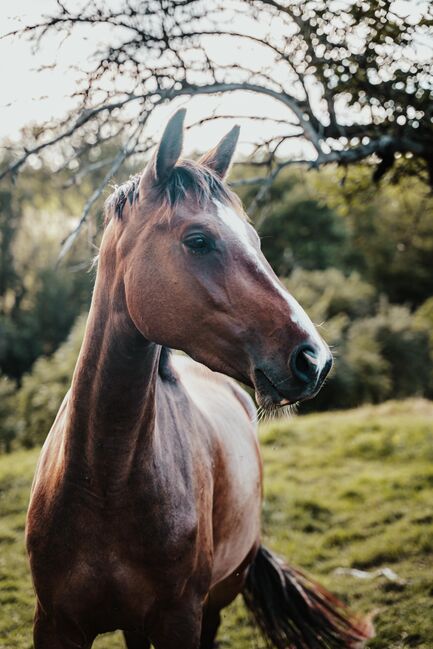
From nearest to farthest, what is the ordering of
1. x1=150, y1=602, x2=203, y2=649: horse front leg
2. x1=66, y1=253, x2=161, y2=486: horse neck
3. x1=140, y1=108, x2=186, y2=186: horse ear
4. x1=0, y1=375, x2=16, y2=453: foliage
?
x1=140, y1=108, x2=186, y2=186: horse ear → x1=66, y1=253, x2=161, y2=486: horse neck → x1=150, y1=602, x2=203, y2=649: horse front leg → x1=0, y1=375, x2=16, y2=453: foliage

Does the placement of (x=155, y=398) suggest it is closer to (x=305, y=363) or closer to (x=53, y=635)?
(x=305, y=363)

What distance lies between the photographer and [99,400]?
7.26ft

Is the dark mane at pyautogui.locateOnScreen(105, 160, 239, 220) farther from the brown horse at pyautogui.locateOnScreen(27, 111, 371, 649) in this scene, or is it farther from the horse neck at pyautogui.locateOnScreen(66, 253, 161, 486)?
the horse neck at pyautogui.locateOnScreen(66, 253, 161, 486)

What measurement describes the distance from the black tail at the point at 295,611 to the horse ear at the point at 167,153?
2921 mm

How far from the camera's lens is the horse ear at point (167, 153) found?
2004 mm

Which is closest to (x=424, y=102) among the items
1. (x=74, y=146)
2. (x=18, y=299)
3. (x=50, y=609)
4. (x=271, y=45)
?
(x=271, y=45)

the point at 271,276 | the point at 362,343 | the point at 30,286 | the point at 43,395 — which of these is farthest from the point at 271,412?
the point at 30,286

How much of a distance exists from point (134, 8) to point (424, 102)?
191 cm

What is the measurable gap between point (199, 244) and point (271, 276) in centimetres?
26

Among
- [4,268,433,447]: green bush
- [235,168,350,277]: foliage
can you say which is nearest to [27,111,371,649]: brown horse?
[4,268,433,447]: green bush

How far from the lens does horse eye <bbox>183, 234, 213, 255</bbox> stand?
6.39 feet

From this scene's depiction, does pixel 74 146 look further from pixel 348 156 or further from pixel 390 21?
pixel 390 21

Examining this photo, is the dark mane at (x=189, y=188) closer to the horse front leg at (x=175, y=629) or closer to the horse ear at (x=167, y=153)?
the horse ear at (x=167, y=153)

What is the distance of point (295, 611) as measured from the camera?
3896 mm
